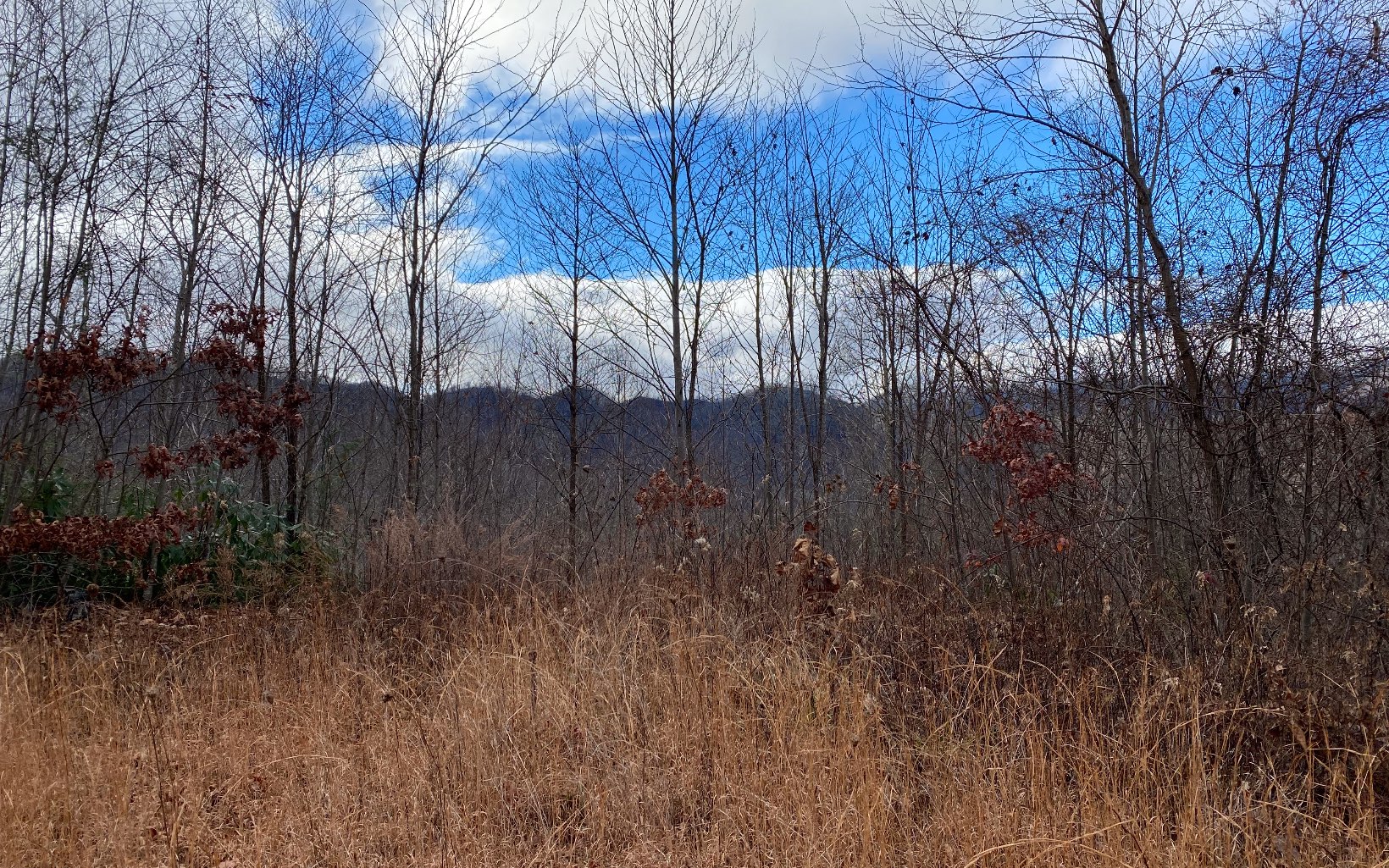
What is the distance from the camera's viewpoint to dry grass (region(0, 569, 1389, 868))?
2834 millimetres

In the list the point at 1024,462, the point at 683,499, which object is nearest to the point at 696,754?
the point at 1024,462

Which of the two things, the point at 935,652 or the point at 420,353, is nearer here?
the point at 935,652

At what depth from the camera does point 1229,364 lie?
14.6 feet

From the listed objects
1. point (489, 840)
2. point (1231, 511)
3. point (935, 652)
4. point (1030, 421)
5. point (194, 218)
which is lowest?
point (489, 840)

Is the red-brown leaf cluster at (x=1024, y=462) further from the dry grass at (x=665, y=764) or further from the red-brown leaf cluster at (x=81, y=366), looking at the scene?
the red-brown leaf cluster at (x=81, y=366)

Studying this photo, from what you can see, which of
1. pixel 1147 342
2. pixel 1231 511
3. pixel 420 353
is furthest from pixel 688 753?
pixel 420 353

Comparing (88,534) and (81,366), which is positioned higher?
(81,366)

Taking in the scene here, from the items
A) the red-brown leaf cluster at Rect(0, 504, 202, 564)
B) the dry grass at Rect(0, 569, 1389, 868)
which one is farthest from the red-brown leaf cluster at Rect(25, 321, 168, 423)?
the dry grass at Rect(0, 569, 1389, 868)

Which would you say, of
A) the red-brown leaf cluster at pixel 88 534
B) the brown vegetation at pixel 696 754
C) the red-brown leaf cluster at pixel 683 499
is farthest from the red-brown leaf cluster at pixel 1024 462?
the red-brown leaf cluster at pixel 88 534

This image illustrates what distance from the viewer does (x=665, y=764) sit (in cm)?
356

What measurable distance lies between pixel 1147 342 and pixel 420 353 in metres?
5.92

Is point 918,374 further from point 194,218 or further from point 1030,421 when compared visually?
point 194,218

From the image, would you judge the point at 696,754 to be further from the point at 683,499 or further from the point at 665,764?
the point at 683,499

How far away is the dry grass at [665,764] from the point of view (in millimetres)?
2834
